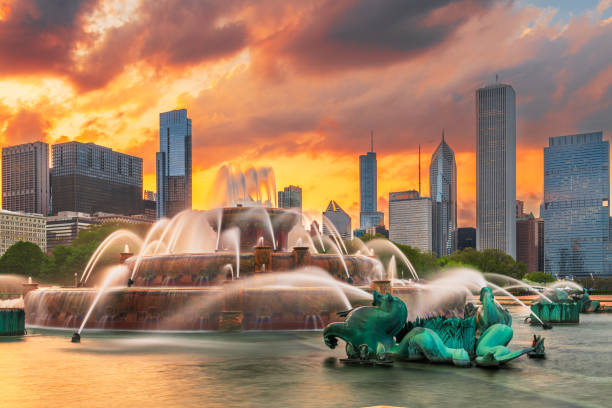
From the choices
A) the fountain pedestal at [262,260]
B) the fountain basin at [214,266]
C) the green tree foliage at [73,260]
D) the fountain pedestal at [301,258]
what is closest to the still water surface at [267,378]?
the fountain pedestal at [262,260]

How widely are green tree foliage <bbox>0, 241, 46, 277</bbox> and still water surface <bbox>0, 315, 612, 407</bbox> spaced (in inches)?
3388

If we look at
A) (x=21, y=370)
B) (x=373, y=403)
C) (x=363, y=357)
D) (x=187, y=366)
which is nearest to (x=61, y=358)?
(x=21, y=370)

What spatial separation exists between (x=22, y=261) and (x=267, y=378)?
96.8 metres

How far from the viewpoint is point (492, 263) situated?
137625 millimetres

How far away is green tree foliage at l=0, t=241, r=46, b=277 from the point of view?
99.9 m

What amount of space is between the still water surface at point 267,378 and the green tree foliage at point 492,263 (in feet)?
396

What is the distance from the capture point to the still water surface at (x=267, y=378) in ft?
36.2

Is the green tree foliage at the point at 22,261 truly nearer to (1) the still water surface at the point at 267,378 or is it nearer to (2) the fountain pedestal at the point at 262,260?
(2) the fountain pedestal at the point at 262,260

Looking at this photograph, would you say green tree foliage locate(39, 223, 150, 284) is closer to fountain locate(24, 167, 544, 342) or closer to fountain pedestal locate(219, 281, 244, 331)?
fountain locate(24, 167, 544, 342)

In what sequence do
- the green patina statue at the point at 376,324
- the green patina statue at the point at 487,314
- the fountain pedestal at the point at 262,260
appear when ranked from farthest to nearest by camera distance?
the fountain pedestal at the point at 262,260 < the green patina statue at the point at 487,314 < the green patina statue at the point at 376,324

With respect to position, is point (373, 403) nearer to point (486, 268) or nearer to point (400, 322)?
point (400, 322)

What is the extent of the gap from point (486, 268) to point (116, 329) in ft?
399

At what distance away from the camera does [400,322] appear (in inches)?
631

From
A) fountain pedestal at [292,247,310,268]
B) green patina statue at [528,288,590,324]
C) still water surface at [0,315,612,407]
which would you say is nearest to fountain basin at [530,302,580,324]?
green patina statue at [528,288,590,324]
